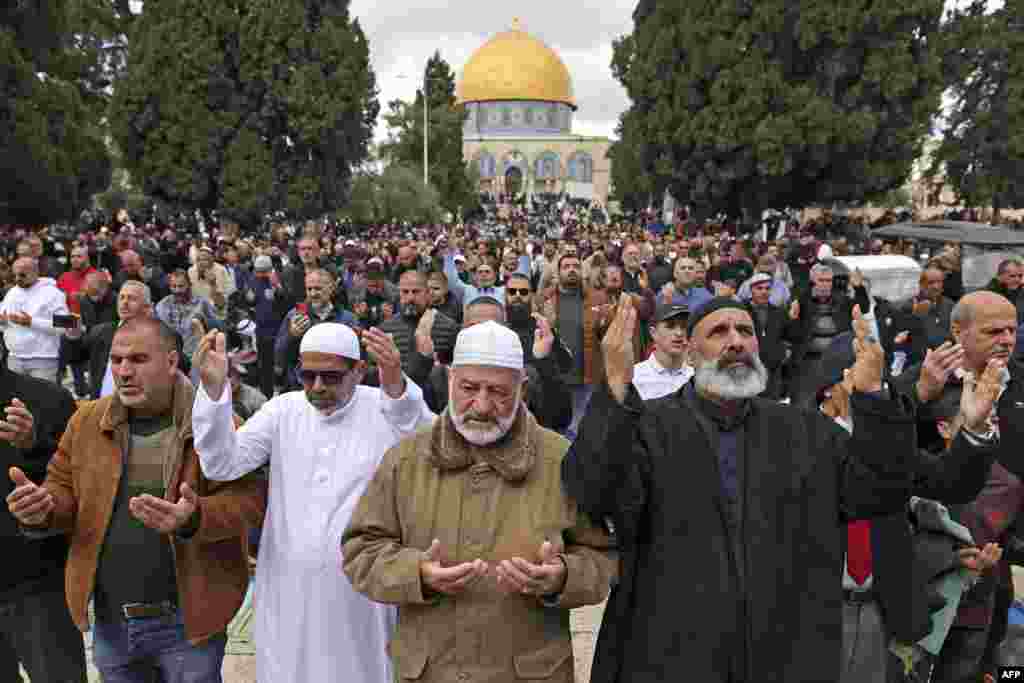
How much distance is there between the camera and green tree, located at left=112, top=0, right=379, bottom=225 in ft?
96.9

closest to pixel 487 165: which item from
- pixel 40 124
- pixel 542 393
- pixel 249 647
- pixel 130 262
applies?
pixel 40 124

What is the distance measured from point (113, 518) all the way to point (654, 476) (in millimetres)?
1757

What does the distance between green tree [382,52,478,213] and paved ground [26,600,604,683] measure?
4449 cm

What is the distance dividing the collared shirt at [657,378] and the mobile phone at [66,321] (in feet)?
11.7

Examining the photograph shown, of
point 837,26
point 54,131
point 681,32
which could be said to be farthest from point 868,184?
point 54,131

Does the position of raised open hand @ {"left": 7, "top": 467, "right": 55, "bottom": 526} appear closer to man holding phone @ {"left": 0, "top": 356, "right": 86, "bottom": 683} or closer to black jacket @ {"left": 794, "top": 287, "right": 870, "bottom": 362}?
man holding phone @ {"left": 0, "top": 356, "right": 86, "bottom": 683}

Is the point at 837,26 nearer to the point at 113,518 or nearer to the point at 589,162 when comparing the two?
the point at 113,518

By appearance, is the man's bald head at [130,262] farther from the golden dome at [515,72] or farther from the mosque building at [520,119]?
the golden dome at [515,72]

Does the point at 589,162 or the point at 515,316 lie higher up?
the point at 589,162

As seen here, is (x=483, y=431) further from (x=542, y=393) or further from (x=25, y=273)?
(x=25, y=273)

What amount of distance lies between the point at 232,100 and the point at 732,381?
30135 millimetres

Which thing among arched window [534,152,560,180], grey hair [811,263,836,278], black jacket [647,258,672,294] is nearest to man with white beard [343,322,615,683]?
grey hair [811,263,836,278]

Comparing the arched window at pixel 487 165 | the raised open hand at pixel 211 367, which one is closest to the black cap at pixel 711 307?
the raised open hand at pixel 211 367

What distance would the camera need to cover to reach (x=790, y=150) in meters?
25.1
